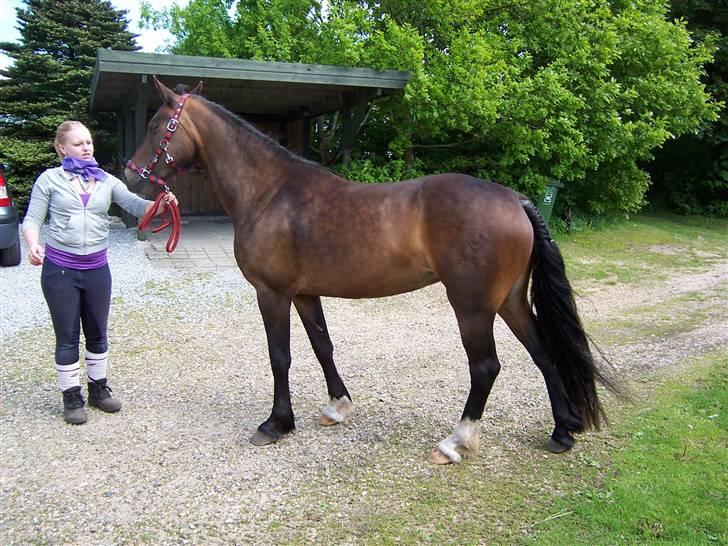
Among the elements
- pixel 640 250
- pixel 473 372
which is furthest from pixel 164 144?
pixel 640 250

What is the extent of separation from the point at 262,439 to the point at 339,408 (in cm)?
56

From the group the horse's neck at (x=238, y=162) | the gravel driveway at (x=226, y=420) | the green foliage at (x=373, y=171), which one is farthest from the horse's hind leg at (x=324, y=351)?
the green foliage at (x=373, y=171)

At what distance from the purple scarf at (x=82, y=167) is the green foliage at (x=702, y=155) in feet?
49.5

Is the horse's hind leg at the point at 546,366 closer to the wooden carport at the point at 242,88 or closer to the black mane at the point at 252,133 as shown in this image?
the black mane at the point at 252,133

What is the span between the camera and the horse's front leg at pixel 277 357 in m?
3.29

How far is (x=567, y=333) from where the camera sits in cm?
321

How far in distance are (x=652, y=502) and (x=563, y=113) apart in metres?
8.26

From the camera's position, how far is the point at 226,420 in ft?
11.9

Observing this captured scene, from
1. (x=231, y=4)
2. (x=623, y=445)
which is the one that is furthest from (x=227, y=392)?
(x=231, y=4)

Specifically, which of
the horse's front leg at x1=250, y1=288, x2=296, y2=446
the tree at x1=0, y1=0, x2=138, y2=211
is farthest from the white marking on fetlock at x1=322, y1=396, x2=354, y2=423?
the tree at x1=0, y1=0, x2=138, y2=211

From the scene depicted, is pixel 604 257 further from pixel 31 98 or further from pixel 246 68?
pixel 31 98

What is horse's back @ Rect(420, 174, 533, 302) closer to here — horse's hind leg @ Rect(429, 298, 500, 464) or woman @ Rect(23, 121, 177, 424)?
horse's hind leg @ Rect(429, 298, 500, 464)

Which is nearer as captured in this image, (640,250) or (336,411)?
(336,411)

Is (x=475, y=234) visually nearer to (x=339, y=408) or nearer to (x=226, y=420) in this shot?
(x=339, y=408)
